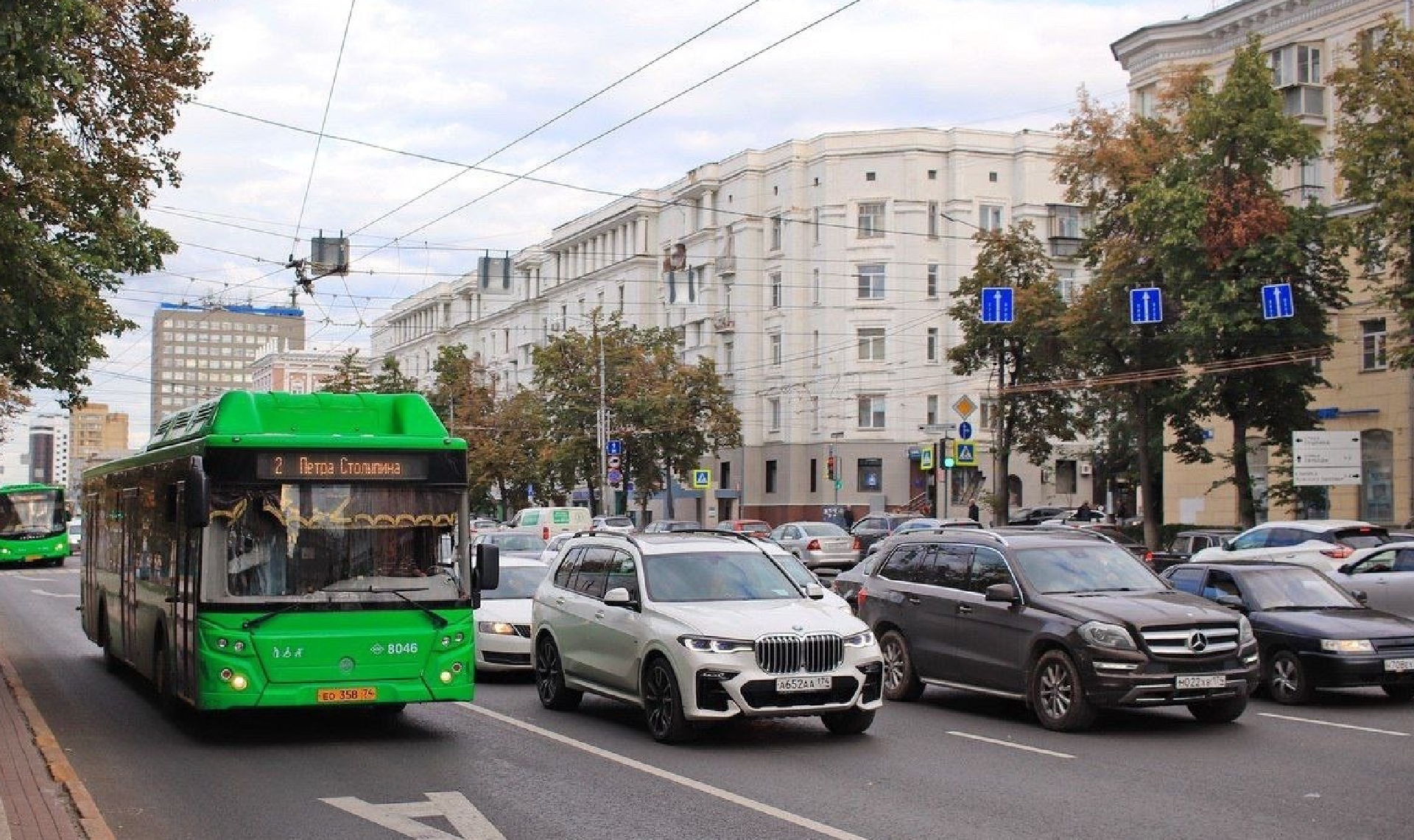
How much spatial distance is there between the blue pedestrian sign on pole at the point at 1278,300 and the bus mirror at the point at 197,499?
29284mm

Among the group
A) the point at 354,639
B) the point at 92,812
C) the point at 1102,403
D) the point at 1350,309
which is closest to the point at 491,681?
the point at 354,639

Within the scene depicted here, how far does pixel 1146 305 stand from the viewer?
1544 inches

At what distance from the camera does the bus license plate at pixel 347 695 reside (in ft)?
41.6

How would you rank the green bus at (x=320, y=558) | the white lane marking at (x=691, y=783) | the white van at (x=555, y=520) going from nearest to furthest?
the white lane marking at (x=691, y=783)
the green bus at (x=320, y=558)
the white van at (x=555, y=520)

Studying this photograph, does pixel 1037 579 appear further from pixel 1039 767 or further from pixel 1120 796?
pixel 1120 796

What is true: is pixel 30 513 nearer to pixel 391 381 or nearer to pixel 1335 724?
pixel 391 381

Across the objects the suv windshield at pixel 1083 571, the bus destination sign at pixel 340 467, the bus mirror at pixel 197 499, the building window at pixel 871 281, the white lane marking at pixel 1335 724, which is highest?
the building window at pixel 871 281

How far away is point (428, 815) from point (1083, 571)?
25.0ft

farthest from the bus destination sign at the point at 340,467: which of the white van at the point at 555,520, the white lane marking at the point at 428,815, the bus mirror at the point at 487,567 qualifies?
the white van at the point at 555,520

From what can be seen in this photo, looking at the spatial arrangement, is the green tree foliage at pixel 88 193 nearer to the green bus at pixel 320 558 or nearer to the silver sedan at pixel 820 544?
the green bus at pixel 320 558

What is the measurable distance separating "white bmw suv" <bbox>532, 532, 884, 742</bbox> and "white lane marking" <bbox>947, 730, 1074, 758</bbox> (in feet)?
3.33

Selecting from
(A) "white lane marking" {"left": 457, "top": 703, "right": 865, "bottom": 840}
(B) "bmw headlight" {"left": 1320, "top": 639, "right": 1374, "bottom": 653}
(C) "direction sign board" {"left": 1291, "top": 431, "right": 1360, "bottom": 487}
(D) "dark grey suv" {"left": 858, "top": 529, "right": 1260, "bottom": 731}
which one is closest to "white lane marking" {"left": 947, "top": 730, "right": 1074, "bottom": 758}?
(D) "dark grey suv" {"left": 858, "top": 529, "right": 1260, "bottom": 731}

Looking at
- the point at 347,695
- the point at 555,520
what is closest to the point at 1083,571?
the point at 347,695

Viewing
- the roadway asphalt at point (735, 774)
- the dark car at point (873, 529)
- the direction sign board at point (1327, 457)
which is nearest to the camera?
the roadway asphalt at point (735, 774)
